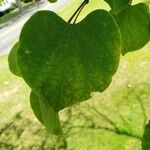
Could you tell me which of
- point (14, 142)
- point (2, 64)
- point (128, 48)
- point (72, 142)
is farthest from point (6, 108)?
point (128, 48)

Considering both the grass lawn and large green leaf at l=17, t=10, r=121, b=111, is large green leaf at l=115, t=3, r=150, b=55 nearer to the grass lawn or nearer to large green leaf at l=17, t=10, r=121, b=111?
large green leaf at l=17, t=10, r=121, b=111

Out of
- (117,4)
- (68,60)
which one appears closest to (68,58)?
(68,60)

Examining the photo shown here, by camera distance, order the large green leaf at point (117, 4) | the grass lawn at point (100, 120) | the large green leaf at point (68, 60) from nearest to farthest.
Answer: the large green leaf at point (68, 60)
the large green leaf at point (117, 4)
the grass lawn at point (100, 120)

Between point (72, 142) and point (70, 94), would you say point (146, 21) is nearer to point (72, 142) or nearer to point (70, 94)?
point (70, 94)

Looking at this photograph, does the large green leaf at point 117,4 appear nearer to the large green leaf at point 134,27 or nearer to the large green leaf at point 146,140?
the large green leaf at point 134,27

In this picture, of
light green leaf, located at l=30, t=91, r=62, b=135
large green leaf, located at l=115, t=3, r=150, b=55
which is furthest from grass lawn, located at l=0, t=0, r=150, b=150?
light green leaf, located at l=30, t=91, r=62, b=135

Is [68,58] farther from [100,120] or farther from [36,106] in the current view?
[100,120]

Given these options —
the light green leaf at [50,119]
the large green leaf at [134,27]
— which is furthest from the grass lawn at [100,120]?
the light green leaf at [50,119]
